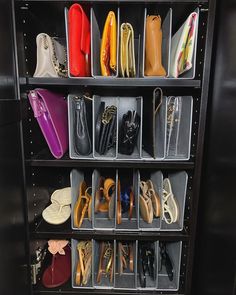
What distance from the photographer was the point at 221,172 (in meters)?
0.95

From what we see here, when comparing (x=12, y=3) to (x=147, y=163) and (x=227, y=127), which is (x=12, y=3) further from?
(x=227, y=127)

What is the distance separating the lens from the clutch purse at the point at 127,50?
909 mm

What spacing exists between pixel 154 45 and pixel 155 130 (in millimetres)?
345

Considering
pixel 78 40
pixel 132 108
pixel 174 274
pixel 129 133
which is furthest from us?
pixel 132 108

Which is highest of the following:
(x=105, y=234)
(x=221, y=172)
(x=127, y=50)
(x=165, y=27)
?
(x=165, y=27)

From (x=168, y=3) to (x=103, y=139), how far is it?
59 centimetres

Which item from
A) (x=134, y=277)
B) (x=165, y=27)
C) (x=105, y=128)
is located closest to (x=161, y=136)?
(x=105, y=128)

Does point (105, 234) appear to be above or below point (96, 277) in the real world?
above

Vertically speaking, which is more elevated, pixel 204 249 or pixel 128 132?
pixel 128 132

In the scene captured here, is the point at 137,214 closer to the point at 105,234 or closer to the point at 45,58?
the point at 105,234

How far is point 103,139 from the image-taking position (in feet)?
3.33

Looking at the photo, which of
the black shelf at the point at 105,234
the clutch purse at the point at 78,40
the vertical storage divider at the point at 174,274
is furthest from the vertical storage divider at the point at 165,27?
the vertical storage divider at the point at 174,274

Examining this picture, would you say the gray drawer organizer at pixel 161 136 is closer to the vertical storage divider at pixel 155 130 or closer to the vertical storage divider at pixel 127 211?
the vertical storage divider at pixel 155 130

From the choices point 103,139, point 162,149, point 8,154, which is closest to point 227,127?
point 162,149
